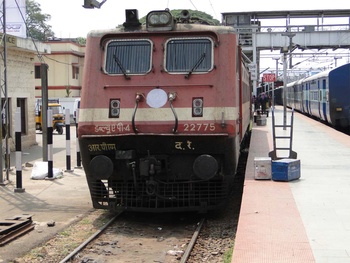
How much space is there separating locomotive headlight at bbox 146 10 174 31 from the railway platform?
2870 millimetres

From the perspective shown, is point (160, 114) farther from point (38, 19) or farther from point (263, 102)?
point (38, 19)

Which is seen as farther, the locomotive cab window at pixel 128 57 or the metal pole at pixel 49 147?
the metal pole at pixel 49 147

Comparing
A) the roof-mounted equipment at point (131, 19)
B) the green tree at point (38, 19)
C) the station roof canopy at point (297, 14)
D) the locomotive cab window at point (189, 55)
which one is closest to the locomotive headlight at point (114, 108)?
the locomotive cab window at point (189, 55)

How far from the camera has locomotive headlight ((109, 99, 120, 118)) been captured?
8.16 m

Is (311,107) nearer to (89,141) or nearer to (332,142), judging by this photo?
(332,142)

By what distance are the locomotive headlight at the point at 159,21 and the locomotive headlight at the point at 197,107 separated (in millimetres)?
1218

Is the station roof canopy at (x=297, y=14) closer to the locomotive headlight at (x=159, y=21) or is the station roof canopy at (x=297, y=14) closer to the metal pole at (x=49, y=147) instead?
the metal pole at (x=49, y=147)

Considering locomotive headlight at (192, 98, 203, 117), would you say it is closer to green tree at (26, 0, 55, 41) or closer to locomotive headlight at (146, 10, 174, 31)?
locomotive headlight at (146, 10, 174, 31)

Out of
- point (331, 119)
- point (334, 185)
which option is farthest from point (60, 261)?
point (331, 119)

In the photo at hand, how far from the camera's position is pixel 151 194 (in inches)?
312

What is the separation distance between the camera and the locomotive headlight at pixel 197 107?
7980mm

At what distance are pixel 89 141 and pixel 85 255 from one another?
6.45 feet

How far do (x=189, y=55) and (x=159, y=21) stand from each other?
27.4 inches

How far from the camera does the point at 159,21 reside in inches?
327
